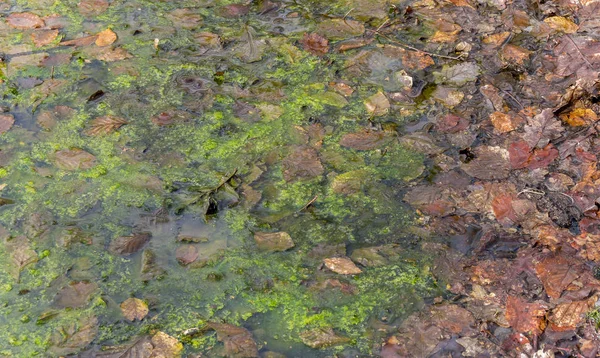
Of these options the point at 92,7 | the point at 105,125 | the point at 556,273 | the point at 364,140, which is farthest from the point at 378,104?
the point at 92,7

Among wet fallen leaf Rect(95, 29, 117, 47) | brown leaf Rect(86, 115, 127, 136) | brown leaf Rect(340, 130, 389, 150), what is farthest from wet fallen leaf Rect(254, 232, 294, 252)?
wet fallen leaf Rect(95, 29, 117, 47)

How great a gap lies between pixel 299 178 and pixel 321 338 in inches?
29.3

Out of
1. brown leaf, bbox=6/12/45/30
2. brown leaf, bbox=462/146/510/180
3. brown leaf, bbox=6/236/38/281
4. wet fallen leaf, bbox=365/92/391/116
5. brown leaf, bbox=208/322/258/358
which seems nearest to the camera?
brown leaf, bbox=208/322/258/358

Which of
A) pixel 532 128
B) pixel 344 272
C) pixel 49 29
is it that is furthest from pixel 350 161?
pixel 49 29

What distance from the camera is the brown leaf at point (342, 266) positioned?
87.2 inches

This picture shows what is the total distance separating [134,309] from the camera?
6.82 ft

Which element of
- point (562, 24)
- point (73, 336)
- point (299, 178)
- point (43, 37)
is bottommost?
point (73, 336)

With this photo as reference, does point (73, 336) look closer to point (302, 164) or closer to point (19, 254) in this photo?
point (19, 254)

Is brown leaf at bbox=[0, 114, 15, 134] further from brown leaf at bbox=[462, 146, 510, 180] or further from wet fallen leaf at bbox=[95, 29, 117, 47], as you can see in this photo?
brown leaf at bbox=[462, 146, 510, 180]

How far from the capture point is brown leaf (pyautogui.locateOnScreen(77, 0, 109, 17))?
3.45m

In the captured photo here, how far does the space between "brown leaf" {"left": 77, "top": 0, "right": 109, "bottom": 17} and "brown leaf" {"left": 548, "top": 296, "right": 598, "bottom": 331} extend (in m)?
2.68

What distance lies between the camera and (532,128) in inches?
109

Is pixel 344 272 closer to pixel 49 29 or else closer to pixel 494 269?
pixel 494 269

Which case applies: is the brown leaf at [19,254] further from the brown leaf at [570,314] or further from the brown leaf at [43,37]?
the brown leaf at [570,314]
